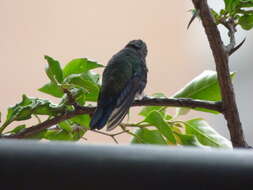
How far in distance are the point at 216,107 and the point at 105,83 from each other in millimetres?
254

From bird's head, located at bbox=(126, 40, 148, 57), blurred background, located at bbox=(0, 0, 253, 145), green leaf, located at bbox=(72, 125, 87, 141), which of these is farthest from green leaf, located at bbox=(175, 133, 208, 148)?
blurred background, located at bbox=(0, 0, 253, 145)

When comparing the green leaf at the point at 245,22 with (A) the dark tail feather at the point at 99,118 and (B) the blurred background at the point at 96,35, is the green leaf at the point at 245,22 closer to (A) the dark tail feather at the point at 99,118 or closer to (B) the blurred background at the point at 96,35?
(A) the dark tail feather at the point at 99,118

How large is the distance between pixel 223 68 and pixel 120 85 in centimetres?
27

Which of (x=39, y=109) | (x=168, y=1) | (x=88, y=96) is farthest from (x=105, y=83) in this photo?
(x=168, y=1)

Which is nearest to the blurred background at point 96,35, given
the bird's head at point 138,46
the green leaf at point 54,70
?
the bird's head at point 138,46

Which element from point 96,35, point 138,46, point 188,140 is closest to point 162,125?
point 188,140

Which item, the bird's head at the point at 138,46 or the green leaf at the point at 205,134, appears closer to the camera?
the green leaf at the point at 205,134

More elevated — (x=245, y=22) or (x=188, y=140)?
(x=245, y=22)

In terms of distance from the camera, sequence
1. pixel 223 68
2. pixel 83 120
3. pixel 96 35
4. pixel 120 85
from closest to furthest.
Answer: pixel 223 68 < pixel 83 120 < pixel 120 85 < pixel 96 35

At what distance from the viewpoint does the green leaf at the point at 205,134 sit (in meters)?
0.59

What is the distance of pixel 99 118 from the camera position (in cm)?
56

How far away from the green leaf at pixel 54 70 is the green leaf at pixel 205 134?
0.57ft

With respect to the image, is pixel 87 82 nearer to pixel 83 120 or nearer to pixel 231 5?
pixel 83 120

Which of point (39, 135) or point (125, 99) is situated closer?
point (39, 135)
